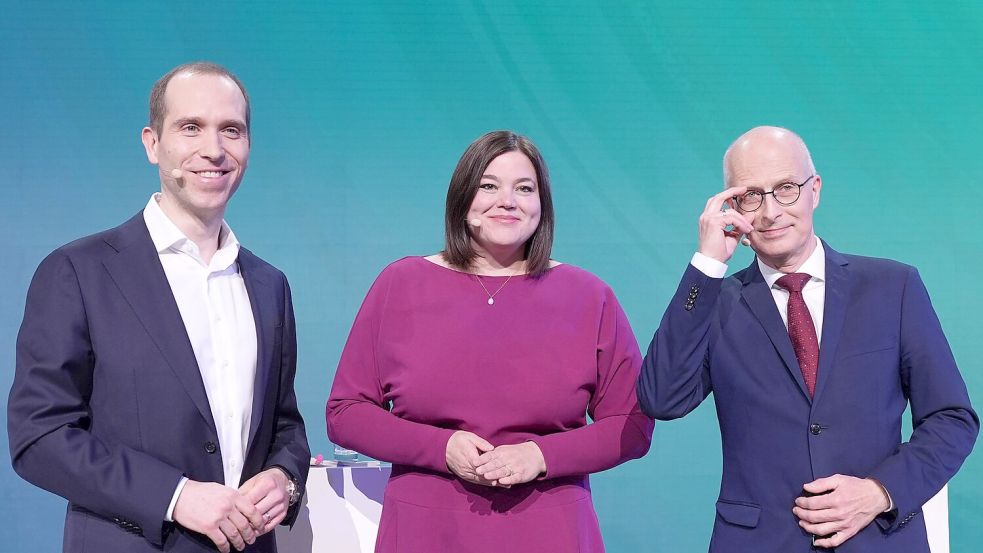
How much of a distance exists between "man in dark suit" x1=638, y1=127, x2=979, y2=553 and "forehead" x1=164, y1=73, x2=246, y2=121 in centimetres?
111

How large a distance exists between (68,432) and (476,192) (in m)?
1.12

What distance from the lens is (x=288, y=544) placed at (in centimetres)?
284

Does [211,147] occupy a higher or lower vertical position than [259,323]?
higher

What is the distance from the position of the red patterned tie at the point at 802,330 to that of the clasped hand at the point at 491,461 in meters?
0.63

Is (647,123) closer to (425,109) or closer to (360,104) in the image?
(425,109)

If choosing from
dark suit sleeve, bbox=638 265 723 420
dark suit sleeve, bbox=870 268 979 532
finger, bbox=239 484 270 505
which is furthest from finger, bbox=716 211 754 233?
finger, bbox=239 484 270 505

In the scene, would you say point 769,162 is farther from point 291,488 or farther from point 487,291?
point 291,488

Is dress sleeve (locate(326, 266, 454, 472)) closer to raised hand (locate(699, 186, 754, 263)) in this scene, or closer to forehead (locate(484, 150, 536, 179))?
forehead (locate(484, 150, 536, 179))

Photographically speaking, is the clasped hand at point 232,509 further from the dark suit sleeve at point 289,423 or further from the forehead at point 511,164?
the forehead at point 511,164

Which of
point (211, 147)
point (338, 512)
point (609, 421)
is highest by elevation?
point (211, 147)

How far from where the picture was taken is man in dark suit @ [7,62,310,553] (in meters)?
2.06

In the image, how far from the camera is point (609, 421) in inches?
97.7

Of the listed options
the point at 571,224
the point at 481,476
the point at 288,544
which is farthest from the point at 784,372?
the point at 571,224

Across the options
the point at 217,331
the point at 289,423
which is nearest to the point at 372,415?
the point at 289,423
